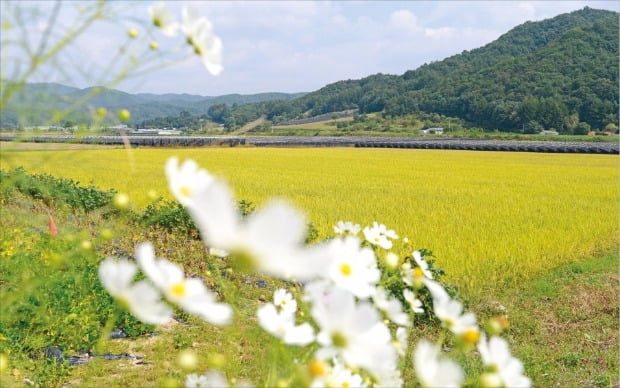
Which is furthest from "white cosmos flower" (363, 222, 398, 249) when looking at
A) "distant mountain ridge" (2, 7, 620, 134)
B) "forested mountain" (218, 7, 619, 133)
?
"forested mountain" (218, 7, 619, 133)

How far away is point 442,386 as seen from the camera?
62 cm

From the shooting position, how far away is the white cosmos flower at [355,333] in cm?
56

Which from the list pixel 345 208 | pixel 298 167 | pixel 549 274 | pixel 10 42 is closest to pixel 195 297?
pixel 10 42

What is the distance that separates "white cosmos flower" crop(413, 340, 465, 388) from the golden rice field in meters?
0.85

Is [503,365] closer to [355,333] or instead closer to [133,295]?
[355,333]

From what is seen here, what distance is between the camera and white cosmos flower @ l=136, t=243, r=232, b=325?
499mm

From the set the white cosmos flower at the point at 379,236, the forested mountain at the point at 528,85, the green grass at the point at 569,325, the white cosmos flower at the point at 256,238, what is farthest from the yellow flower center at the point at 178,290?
the forested mountain at the point at 528,85

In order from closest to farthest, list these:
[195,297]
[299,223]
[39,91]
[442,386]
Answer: [299,223] < [195,297] < [442,386] < [39,91]

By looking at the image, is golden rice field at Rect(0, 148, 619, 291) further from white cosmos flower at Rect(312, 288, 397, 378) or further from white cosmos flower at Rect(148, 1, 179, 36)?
white cosmos flower at Rect(312, 288, 397, 378)

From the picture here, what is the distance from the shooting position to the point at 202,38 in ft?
2.45

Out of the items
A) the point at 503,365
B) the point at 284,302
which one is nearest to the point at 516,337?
the point at 284,302

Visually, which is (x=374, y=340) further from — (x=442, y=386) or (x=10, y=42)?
(x=10, y=42)

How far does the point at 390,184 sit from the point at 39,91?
12.1 m

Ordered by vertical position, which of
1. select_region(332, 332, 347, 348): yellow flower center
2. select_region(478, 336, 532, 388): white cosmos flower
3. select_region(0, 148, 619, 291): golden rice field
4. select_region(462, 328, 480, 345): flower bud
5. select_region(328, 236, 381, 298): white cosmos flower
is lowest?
select_region(0, 148, 619, 291): golden rice field
